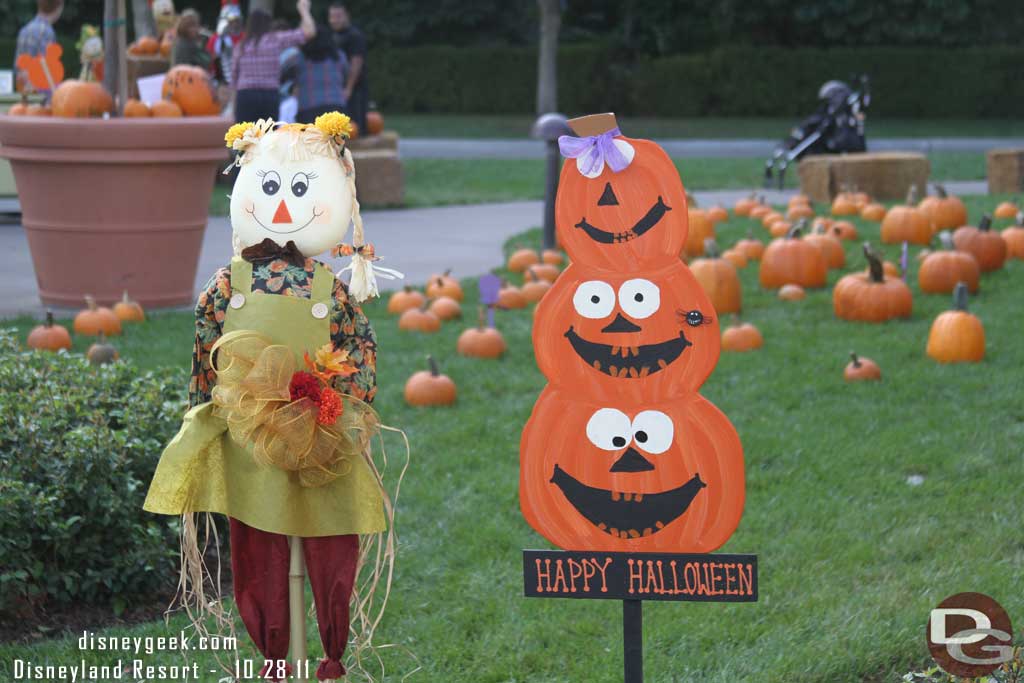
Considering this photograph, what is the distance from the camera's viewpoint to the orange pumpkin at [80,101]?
24.7 ft

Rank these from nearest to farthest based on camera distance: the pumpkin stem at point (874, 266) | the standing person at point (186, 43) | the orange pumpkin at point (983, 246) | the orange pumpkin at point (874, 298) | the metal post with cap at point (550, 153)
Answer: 1. the pumpkin stem at point (874, 266)
2. the orange pumpkin at point (874, 298)
3. the orange pumpkin at point (983, 246)
4. the metal post with cap at point (550, 153)
5. the standing person at point (186, 43)

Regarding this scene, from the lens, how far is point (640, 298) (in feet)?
9.34

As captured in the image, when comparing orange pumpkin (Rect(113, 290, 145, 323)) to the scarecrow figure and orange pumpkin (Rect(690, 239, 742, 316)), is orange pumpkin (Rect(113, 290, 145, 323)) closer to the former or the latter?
orange pumpkin (Rect(690, 239, 742, 316))

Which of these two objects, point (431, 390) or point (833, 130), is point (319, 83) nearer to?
point (833, 130)

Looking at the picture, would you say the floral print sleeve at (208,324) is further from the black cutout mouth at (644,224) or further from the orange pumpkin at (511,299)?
the orange pumpkin at (511,299)

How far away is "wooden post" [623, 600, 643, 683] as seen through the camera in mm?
2863

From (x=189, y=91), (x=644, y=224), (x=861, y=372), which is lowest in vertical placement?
(x=861, y=372)

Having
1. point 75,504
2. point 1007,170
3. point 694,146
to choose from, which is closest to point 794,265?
point 75,504

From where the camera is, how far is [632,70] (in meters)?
32.5

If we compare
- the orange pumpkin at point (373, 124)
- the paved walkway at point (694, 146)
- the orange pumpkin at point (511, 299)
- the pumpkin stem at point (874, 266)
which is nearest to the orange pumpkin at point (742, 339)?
the pumpkin stem at point (874, 266)

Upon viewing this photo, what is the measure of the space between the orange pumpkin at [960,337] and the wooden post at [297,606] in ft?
13.9

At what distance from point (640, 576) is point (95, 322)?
16.2 ft

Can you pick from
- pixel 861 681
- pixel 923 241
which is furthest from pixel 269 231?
pixel 923 241

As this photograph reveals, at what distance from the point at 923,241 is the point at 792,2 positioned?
25293 millimetres
